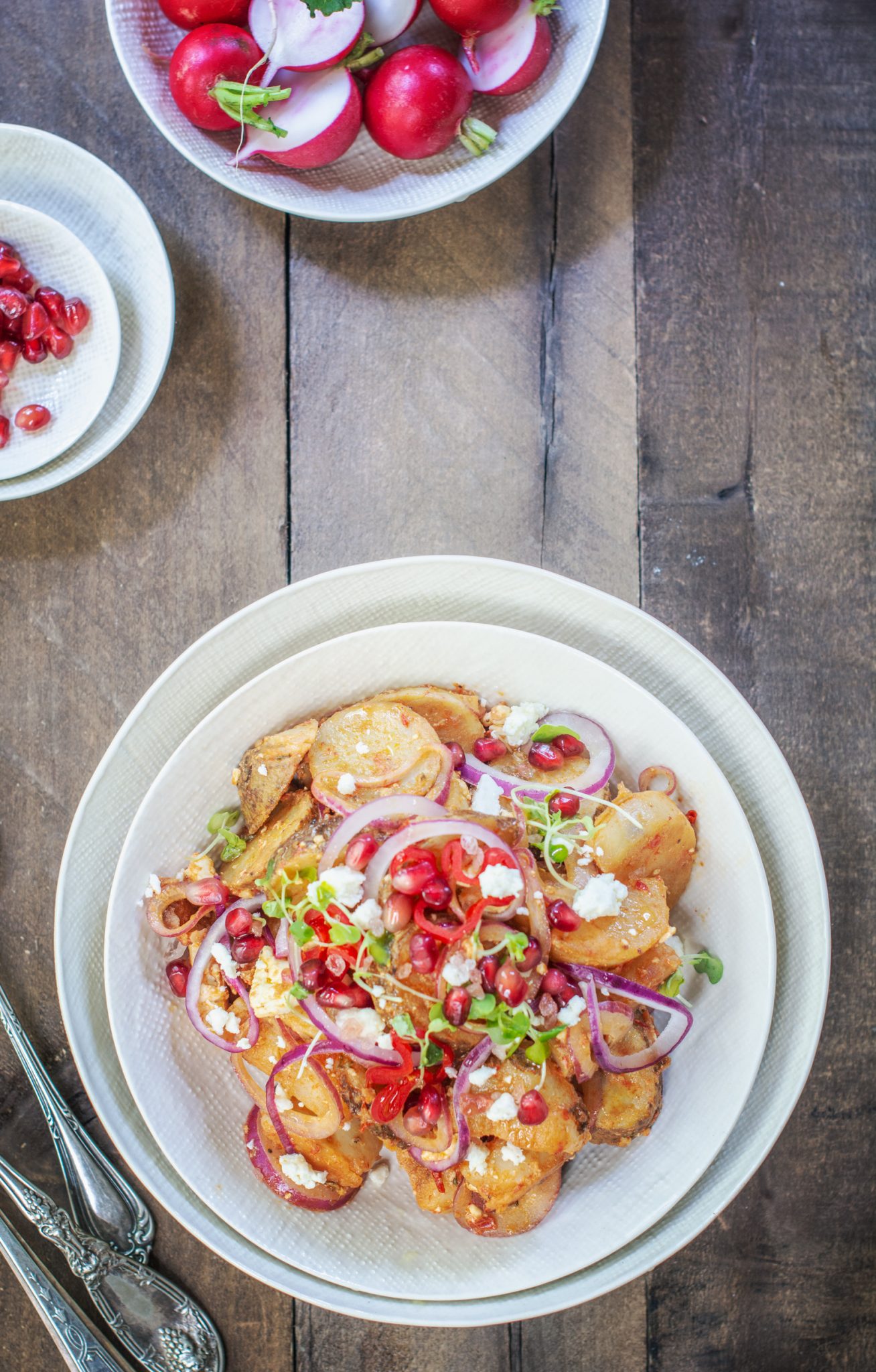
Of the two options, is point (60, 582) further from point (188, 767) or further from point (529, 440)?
point (529, 440)

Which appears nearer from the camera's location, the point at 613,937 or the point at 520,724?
the point at 613,937

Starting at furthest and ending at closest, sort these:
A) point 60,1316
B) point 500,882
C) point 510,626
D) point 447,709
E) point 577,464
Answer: point 577,464, point 60,1316, point 510,626, point 447,709, point 500,882

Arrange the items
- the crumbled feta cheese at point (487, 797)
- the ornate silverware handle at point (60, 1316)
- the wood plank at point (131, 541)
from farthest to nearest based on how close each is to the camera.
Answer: the wood plank at point (131, 541), the ornate silverware handle at point (60, 1316), the crumbled feta cheese at point (487, 797)

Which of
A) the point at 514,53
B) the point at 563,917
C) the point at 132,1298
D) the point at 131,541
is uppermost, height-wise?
the point at 514,53

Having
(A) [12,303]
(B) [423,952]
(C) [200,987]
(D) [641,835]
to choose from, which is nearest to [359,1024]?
(B) [423,952]

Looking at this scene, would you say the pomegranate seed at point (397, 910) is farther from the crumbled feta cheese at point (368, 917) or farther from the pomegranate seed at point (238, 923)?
the pomegranate seed at point (238, 923)

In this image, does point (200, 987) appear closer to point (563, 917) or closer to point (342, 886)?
point (342, 886)

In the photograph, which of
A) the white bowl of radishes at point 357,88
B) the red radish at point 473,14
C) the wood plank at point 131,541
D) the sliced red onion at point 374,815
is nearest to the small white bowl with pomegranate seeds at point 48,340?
the wood plank at point 131,541

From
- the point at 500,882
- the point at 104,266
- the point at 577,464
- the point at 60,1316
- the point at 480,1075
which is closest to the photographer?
the point at 500,882
